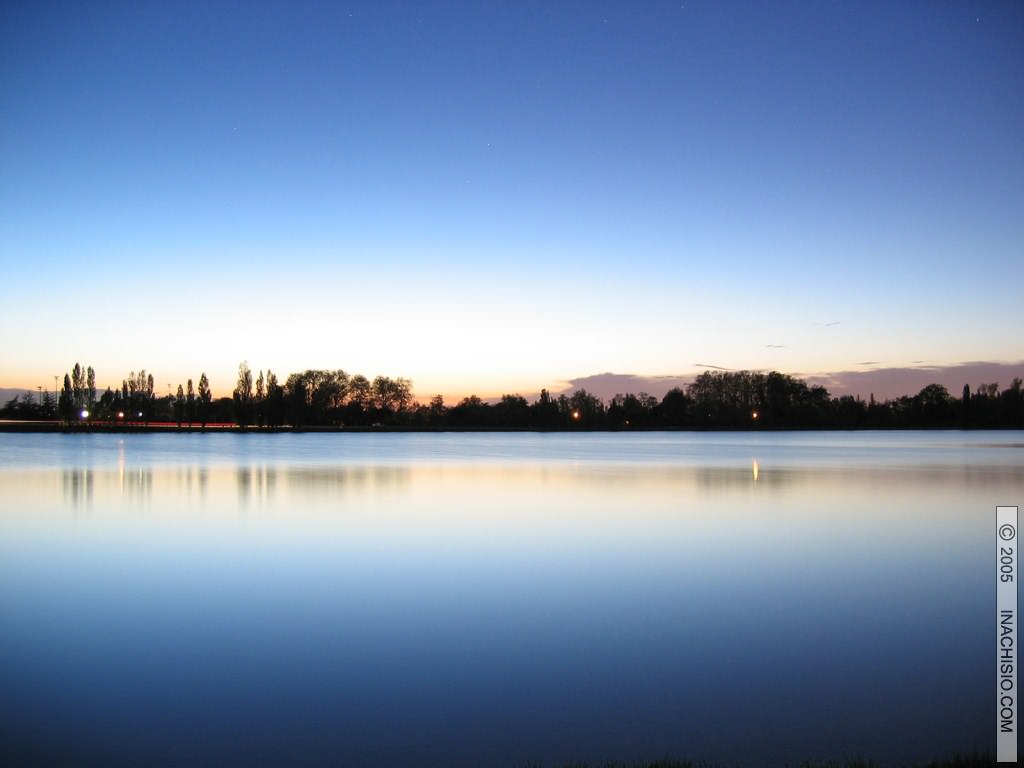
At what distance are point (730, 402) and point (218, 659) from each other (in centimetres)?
12284

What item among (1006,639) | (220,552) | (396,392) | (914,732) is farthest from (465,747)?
(396,392)

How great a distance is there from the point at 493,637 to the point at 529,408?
423ft

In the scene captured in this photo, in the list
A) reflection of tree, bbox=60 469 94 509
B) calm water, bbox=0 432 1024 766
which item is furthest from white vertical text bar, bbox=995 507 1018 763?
reflection of tree, bbox=60 469 94 509

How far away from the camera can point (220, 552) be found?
1229 cm

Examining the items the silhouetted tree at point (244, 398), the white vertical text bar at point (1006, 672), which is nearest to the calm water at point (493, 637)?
the white vertical text bar at point (1006, 672)

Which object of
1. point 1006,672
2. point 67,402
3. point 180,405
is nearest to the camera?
point 1006,672

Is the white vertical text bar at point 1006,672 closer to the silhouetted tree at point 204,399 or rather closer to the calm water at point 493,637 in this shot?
the calm water at point 493,637

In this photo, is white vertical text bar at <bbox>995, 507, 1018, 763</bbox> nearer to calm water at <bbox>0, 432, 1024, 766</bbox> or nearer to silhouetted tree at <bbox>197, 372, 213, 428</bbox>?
calm water at <bbox>0, 432, 1024, 766</bbox>

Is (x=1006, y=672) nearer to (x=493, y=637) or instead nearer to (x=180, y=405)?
(x=493, y=637)

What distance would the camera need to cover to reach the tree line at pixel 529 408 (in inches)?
4400

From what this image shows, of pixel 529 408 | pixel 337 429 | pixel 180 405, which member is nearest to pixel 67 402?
pixel 180 405

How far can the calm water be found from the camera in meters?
4.94

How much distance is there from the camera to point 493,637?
291 inches

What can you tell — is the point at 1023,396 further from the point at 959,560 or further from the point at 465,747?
the point at 465,747
